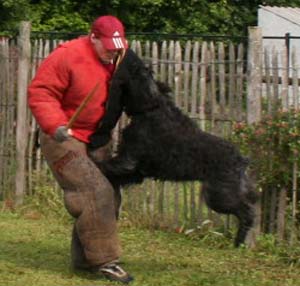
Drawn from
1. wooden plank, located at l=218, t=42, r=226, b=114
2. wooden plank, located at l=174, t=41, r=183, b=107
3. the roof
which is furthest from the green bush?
the roof

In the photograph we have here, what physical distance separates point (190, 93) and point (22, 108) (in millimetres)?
2351

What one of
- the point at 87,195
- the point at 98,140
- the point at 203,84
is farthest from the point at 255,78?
the point at 87,195

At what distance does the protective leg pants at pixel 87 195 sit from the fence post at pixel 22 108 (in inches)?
139

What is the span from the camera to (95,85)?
7422 millimetres

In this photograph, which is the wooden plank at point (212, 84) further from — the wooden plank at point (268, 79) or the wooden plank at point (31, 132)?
the wooden plank at point (31, 132)

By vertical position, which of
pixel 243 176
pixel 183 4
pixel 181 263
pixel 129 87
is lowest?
pixel 181 263

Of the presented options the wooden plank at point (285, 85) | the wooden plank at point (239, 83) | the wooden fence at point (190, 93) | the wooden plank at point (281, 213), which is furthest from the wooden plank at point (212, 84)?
the wooden plank at point (281, 213)

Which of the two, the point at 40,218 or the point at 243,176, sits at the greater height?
the point at 243,176

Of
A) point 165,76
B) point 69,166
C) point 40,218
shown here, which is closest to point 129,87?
point 69,166

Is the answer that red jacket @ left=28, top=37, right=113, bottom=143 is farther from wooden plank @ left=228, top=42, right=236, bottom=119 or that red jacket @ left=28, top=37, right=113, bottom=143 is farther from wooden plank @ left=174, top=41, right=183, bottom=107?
wooden plank @ left=174, top=41, right=183, bottom=107

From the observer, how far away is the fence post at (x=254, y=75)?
9055 mm

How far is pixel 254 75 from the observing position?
9.05m

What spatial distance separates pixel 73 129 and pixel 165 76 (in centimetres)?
247

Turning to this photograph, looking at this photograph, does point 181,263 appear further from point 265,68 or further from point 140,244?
point 265,68
